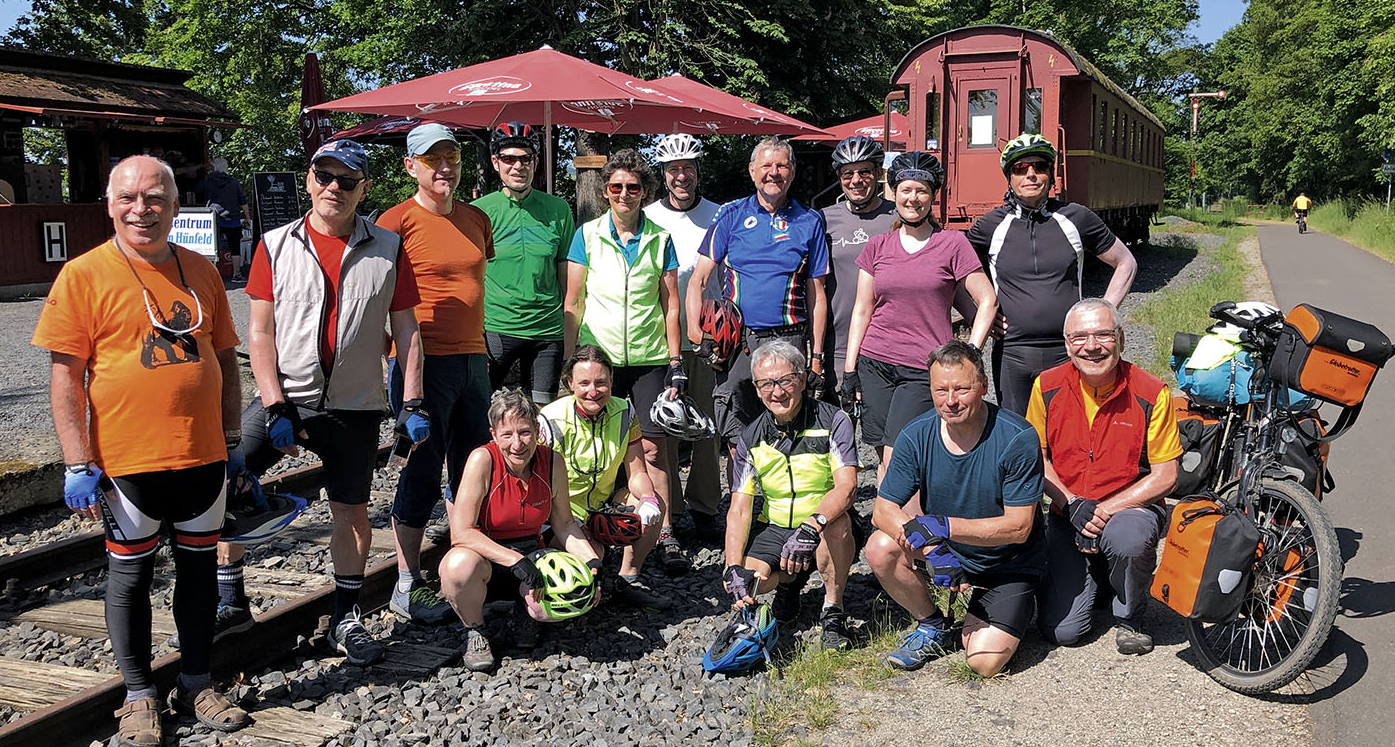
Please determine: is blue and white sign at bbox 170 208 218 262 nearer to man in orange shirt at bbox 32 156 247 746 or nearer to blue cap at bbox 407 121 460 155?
blue cap at bbox 407 121 460 155

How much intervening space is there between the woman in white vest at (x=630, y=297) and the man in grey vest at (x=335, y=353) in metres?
1.27

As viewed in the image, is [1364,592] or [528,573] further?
[1364,592]

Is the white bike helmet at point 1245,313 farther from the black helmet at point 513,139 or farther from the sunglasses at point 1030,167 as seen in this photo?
the black helmet at point 513,139

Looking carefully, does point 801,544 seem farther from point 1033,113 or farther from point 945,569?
point 1033,113

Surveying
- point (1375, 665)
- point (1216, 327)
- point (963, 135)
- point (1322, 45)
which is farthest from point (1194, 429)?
point (1322, 45)

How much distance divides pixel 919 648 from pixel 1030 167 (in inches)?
87.6

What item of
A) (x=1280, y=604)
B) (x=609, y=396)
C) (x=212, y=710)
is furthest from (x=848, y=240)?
(x=212, y=710)

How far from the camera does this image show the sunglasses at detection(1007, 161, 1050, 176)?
511 centimetres

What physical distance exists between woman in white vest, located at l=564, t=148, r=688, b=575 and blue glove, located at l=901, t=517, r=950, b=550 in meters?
1.60

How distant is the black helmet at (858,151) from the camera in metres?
5.62

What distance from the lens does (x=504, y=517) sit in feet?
15.6

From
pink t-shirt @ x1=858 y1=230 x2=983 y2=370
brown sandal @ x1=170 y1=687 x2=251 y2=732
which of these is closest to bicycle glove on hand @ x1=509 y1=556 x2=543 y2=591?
brown sandal @ x1=170 y1=687 x2=251 y2=732

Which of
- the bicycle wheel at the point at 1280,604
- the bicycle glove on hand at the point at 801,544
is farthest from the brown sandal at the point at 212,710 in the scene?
the bicycle wheel at the point at 1280,604

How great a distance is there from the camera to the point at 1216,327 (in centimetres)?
514
